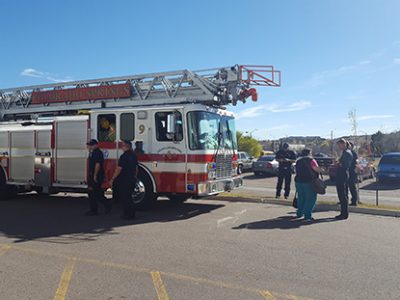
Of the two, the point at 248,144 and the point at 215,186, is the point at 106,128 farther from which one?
the point at 248,144

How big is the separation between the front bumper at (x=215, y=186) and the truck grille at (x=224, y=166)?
15 cm

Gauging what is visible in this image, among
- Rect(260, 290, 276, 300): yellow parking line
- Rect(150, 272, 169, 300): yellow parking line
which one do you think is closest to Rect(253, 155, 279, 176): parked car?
Rect(150, 272, 169, 300): yellow parking line

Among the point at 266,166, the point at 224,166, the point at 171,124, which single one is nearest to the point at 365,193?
the point at 224,166

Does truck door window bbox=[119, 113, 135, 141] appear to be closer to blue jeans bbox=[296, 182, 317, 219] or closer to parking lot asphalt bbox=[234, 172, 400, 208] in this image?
blue jeans bbox=[296, 182, 317, 219]

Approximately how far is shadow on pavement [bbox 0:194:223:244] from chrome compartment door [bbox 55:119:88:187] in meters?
0.78

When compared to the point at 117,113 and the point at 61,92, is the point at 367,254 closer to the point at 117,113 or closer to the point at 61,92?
the point at 117,113

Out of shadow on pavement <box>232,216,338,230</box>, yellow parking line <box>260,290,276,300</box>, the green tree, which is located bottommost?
yellow parking line <box>260,290,276,300</box>

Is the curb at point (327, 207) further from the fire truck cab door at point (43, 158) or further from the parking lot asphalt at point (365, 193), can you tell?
the fire truck cab door at point (43, 158)

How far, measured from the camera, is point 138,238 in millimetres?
6555

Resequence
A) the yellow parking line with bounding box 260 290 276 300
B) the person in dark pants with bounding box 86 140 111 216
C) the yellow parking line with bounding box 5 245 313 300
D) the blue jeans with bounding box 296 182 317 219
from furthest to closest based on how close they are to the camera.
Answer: the person in dark pants with bounding box 86 140 111 216 < the blue jeans with bounding box 296 182 317 219 < the yellow parking line with bounding box 5 245 313 300 < the yellow parking line with bounding box 260 290 276 300

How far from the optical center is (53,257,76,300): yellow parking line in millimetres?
4047

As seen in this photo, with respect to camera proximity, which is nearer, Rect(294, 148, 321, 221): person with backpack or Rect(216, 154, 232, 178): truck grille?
Rect(294, 148, 321, 221): person with backpack

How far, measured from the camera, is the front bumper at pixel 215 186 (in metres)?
8.58

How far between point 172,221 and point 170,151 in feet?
5.49
